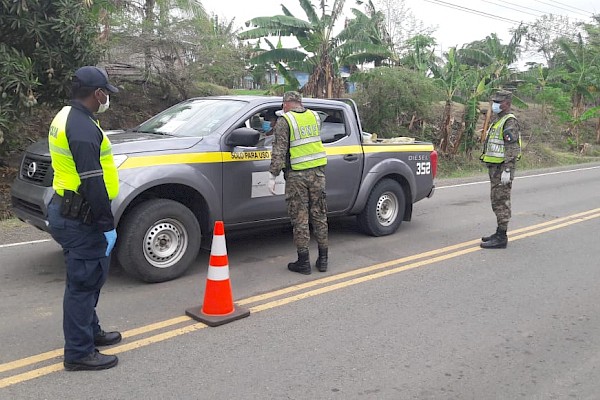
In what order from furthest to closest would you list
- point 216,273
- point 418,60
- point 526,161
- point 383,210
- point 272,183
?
point 526,161
point 418,60
point 383,210
point 272,183
point 216,273

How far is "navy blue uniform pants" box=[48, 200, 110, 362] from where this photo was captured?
3557 millimetres

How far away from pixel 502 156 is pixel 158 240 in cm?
449

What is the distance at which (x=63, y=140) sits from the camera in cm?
343

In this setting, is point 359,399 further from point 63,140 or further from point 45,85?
point 45,85

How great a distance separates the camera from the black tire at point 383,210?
7.55 metres

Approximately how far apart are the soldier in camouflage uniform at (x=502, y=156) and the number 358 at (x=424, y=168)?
0.95 m

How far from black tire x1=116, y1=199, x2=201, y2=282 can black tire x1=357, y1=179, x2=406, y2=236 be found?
2.70 metres

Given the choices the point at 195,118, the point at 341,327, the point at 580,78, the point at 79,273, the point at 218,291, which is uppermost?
the point at 580,78

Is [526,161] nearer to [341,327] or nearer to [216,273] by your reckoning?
[341,327]

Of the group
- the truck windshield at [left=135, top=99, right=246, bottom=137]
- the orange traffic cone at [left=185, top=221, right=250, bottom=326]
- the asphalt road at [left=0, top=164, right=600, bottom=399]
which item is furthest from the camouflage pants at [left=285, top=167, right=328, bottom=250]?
the orange traffic cone at [left=185, top=221, right=250, bottom=326]

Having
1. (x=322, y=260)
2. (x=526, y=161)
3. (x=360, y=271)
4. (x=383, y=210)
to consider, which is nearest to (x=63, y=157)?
(x=322, y=260)

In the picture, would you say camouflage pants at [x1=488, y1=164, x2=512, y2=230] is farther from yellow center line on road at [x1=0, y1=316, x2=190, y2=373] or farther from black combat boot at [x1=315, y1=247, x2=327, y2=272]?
yellow center line on road at [x1=0, y1=316, x2=190, y2=373]

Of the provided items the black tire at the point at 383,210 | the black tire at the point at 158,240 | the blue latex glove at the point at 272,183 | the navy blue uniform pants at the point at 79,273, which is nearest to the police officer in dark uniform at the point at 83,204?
the navy blue uniform pants at the point at 79,273

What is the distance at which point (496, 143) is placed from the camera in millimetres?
7316
